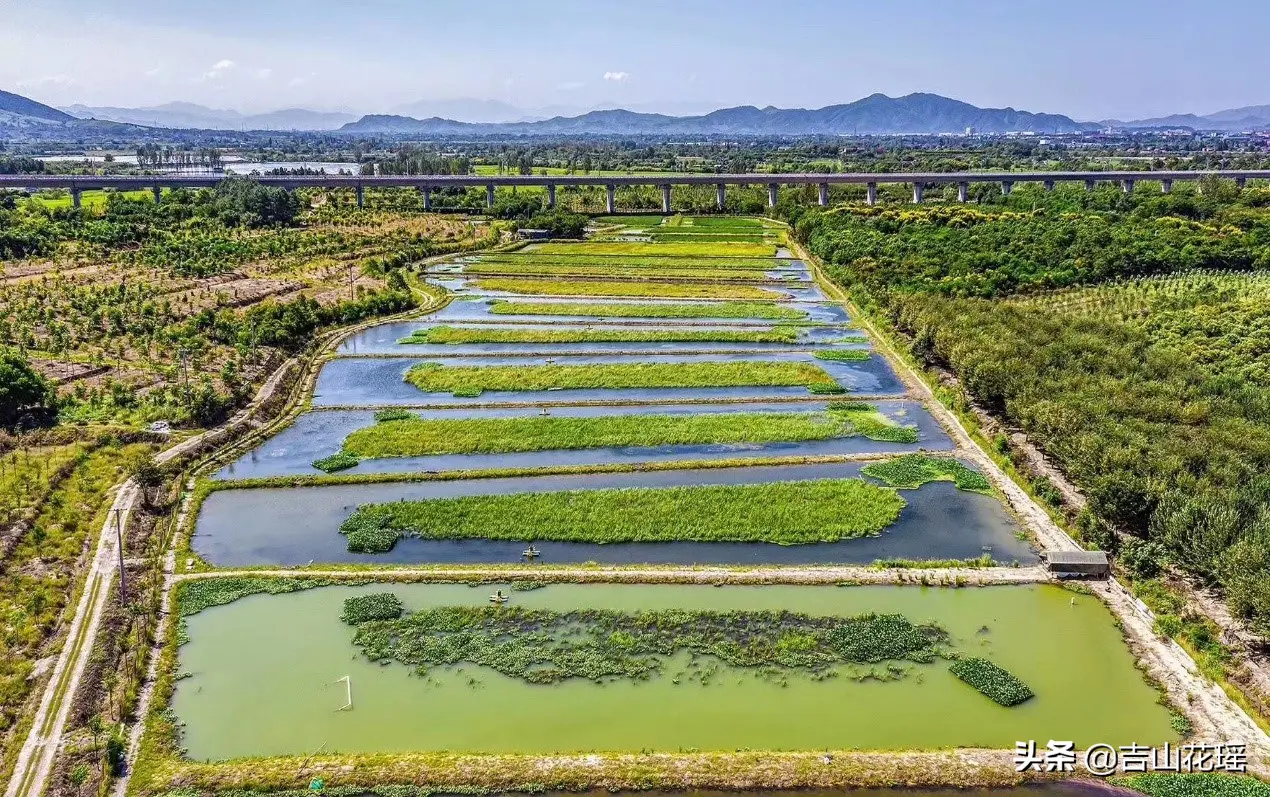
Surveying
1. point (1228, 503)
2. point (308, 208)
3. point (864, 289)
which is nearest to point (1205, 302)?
point (864, 289)

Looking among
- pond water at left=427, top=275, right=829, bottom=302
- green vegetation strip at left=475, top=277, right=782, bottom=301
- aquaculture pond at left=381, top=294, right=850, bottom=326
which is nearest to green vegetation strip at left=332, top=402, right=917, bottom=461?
aquaculture pond at left=381, top=294, right=850, bottom=326

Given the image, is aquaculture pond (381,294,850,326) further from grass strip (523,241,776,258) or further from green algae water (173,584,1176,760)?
green algae water (173,584,1176,760)

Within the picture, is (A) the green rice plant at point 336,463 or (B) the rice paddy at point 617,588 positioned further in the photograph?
(A) the green rice plant at point 336,463

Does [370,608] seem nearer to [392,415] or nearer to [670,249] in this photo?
[392,415]

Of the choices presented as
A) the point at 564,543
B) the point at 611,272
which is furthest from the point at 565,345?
the point at 564,543

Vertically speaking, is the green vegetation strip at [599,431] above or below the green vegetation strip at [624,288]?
below

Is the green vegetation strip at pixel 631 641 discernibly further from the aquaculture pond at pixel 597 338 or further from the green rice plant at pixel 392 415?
the aquaculture pond at pixel 597 338

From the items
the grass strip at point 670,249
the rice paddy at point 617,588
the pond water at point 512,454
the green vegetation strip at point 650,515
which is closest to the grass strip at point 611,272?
the grass strip at point 670,249
